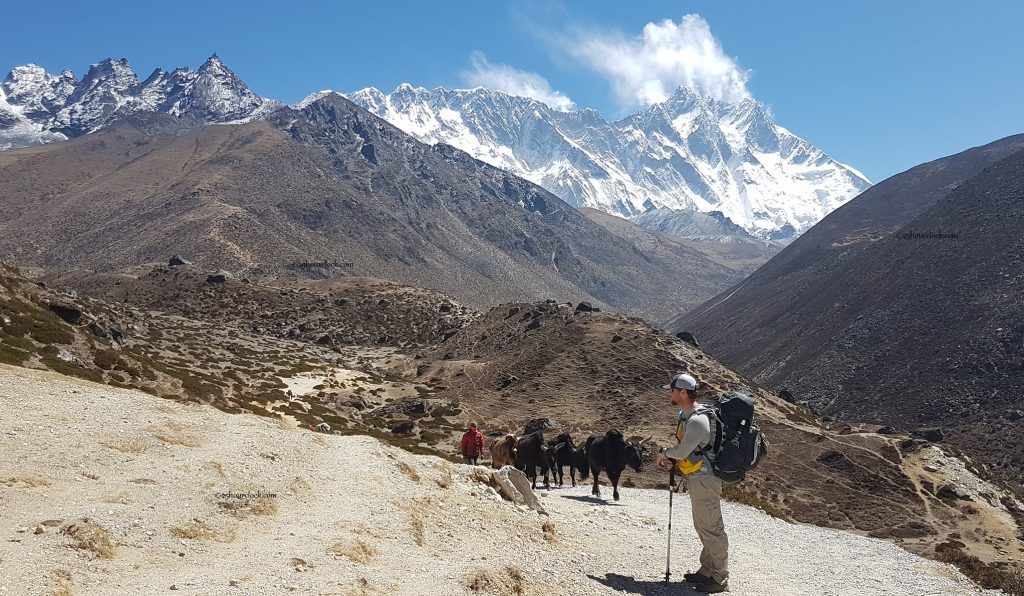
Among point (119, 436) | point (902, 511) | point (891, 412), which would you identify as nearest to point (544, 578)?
point (119, 436)

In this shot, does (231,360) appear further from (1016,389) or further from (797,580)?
(1016,389)

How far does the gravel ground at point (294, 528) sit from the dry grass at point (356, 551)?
0.03m

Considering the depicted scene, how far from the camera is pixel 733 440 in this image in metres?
11.1

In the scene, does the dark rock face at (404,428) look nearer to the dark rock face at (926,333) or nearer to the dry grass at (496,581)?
the dry grass at (496,581)

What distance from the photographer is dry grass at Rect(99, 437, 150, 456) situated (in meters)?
14.9

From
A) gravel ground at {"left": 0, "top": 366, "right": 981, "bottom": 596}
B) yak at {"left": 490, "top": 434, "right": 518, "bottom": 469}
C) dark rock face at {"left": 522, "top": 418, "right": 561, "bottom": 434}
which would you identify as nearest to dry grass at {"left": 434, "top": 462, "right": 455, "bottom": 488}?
gravel ground at {"left": 0, "top": 366, "right": 981, "bottom": 596}

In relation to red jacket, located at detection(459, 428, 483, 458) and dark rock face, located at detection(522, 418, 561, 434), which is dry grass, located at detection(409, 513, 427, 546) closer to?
red jacket, located at detection(459, 428, 483, 458)

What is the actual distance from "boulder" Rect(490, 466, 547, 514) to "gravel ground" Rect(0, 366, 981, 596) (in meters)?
0.71

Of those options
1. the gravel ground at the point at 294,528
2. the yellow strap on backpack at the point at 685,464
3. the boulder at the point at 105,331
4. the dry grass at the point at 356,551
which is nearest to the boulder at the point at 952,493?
the gravel ground at the point at 294,528

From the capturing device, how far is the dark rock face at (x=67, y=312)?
4100cm

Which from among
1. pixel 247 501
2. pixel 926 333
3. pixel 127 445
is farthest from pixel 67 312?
pixel 926 333

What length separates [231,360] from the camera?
214ft

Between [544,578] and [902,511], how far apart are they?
40.6m

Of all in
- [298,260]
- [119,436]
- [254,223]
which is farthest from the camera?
[254,223]
